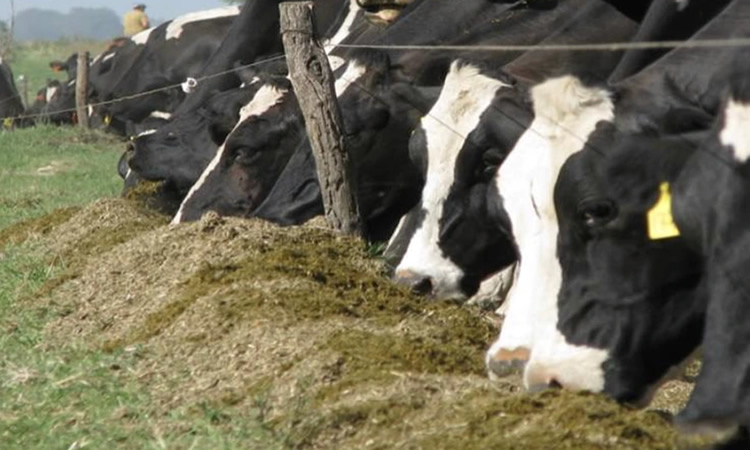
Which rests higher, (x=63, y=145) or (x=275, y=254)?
(x=275, y=254)

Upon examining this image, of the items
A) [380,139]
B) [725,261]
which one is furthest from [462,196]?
[725,261]

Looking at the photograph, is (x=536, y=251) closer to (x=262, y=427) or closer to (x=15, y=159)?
(x=262, y=427)

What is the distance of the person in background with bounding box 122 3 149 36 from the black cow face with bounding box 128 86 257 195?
2416 cm

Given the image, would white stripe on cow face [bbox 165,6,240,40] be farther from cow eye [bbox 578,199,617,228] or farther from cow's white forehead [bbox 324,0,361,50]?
cow eye [bbox 578,199,617,228]

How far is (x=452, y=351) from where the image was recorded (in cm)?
830

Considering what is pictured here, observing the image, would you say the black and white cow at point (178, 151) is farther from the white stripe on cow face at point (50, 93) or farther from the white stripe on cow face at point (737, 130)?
the white stripe on cow face at point (50, 93)

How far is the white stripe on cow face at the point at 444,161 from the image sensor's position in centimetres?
1018

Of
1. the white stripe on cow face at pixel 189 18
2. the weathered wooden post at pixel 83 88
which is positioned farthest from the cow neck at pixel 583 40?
the weathered wooden post at pixel 83 88

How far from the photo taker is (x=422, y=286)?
1004 cm

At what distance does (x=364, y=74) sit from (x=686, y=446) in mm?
6202

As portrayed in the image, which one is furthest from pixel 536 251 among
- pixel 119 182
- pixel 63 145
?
pixel 63 145

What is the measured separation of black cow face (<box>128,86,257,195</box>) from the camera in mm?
15617

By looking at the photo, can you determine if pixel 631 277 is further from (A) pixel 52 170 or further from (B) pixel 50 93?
(B) pixel 50 93

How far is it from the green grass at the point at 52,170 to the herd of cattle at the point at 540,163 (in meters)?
0.92
